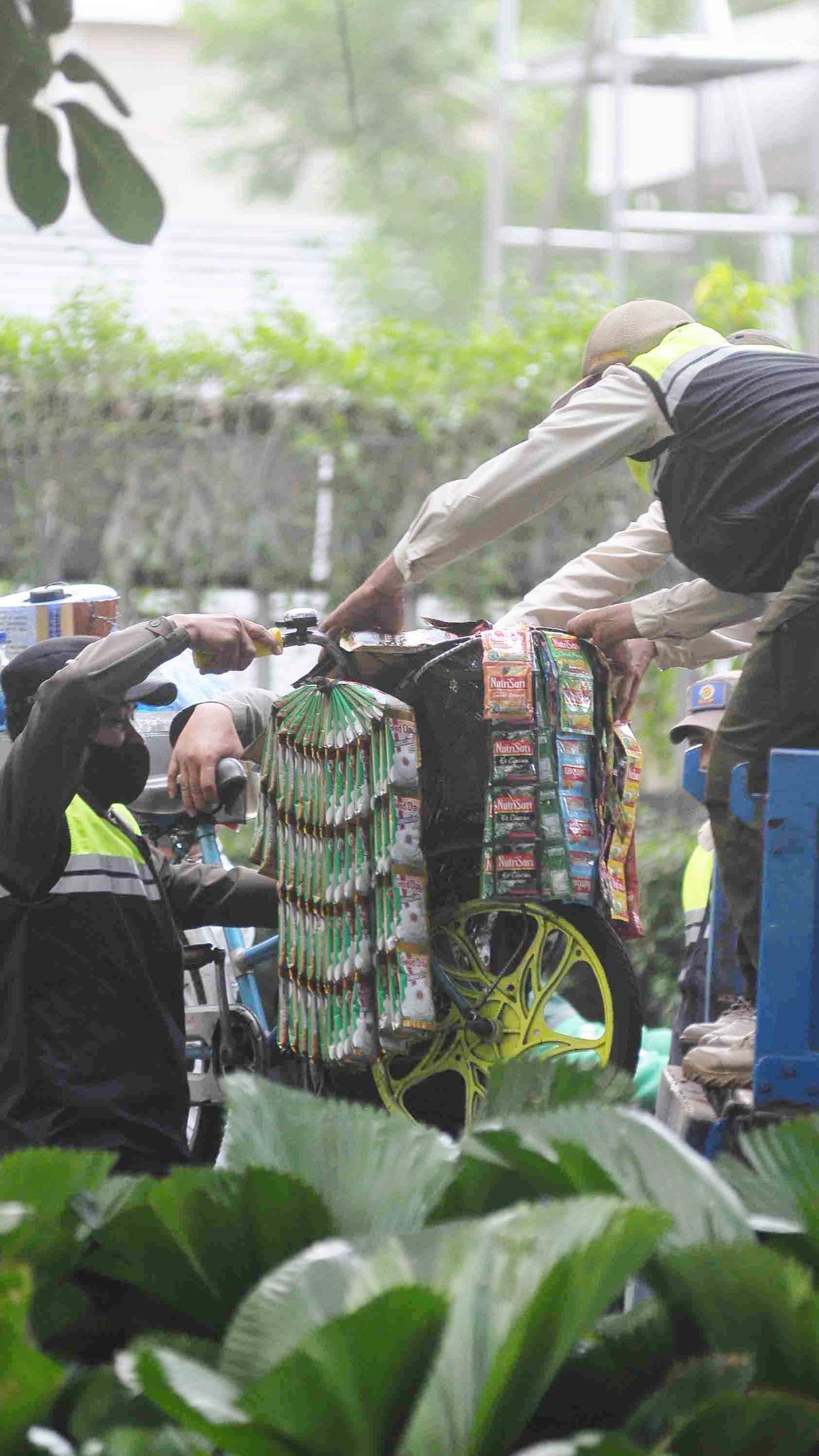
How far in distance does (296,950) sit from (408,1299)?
8.48 feet

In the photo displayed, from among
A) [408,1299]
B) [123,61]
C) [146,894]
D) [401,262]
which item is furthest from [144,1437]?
[123,61]

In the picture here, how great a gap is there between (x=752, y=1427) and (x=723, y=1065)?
2064 millimetres

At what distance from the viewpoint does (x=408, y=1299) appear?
1.29 meters

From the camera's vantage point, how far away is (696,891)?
5188mm

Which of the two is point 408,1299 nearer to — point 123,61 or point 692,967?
point 692,967

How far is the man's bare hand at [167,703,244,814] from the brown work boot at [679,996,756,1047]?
43.5 inches

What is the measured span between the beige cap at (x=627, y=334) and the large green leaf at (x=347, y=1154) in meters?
2.39

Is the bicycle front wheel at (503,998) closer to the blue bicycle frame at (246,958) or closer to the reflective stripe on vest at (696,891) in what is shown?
the blue bicycle frame at (246,958)

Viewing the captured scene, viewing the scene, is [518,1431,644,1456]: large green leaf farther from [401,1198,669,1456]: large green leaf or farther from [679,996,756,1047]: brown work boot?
[679,996,756,1047]: brown work boot

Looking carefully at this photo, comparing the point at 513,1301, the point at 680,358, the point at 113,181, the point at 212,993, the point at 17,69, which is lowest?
the point at 212,993

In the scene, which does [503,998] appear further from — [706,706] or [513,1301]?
[513,1301]

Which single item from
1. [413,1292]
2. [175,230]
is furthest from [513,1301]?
[175,230]

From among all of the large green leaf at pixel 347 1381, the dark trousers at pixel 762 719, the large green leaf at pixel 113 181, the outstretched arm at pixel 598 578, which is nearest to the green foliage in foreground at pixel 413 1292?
the large green leaf at pixel 347 1381

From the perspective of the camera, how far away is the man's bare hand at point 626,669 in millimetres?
3906
